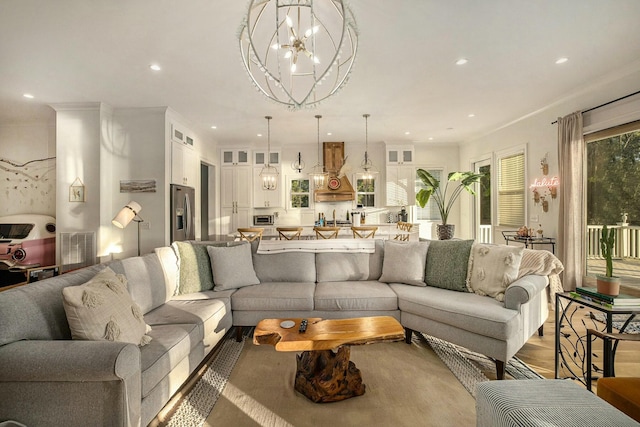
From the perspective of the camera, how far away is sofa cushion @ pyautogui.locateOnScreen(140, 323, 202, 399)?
1.56 meters

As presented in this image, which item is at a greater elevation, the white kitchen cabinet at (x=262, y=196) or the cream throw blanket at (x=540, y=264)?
the white kitchen cabinet at (x=262, y=196)

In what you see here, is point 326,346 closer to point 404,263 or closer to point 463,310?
point 463,310

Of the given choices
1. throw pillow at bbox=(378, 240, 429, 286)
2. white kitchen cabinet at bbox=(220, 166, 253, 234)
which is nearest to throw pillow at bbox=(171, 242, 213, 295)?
throw pillow at bbox=(378, 240, 429, 286)

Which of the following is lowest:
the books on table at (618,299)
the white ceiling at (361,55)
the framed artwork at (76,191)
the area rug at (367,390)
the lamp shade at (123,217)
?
the area rug at (367,390)

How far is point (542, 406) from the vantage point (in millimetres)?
1135

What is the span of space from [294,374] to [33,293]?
5.60 feet

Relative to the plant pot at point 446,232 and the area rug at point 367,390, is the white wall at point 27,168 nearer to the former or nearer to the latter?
the area rug at point 367,390

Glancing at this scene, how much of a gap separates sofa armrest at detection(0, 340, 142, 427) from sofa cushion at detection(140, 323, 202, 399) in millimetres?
226

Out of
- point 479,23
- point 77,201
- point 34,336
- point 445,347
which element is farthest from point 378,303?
point 77,201

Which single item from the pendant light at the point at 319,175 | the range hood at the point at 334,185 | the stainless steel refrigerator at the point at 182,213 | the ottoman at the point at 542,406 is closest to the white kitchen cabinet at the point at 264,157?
the pendant light at the point at 319,175

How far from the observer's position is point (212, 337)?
2.38 m

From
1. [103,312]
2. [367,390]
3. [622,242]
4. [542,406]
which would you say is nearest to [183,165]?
[103,312]

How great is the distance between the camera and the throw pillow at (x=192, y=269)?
285cm

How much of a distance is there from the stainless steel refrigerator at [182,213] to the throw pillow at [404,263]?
140 inches
